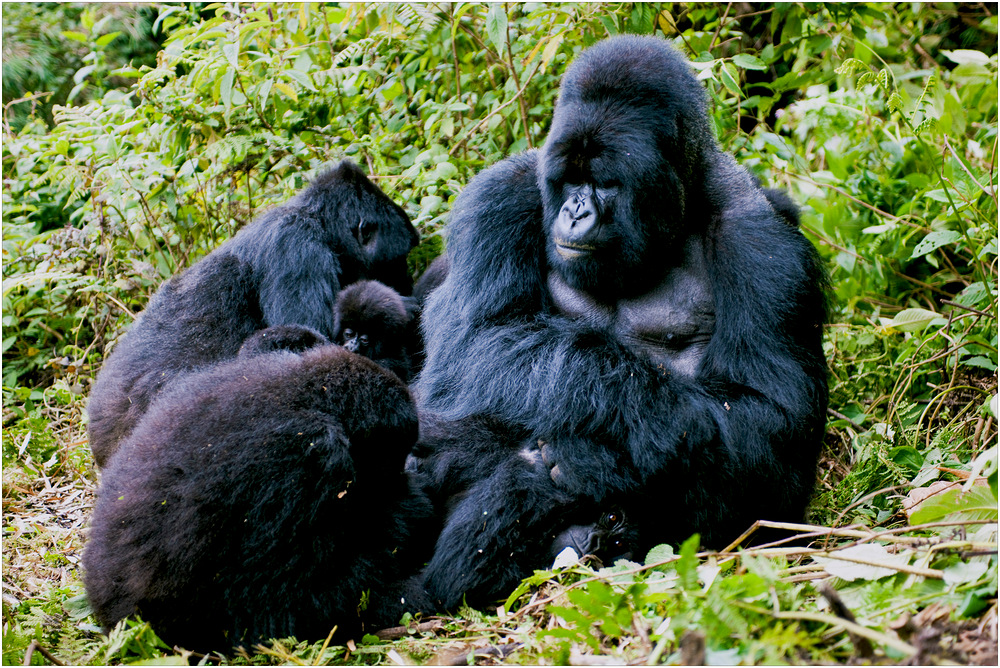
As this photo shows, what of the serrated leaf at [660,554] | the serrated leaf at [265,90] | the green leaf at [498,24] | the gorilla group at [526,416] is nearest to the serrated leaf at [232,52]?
the serrated leaf at [265,90]

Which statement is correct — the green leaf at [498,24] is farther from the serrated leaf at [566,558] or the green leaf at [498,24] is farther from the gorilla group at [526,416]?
the serrated leaf at [566,558]

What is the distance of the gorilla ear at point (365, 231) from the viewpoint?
4312mm

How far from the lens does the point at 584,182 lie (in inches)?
117

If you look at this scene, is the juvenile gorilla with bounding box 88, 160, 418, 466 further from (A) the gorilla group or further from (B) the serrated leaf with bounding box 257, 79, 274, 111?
(B) the serrated leaf with bounding box 257, 79, 274, 111

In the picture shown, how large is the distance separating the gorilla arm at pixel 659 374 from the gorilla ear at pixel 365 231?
3.95ft

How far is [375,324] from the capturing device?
396 centimetres

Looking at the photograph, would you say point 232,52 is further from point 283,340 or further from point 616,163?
point 616,163

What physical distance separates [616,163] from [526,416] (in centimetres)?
88

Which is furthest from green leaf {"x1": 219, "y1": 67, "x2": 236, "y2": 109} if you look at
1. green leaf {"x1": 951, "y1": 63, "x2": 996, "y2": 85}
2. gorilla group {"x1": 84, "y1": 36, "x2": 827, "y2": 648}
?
green leaf {"x1": 951, "y1": 63, "x2": 996, "y2": 85}

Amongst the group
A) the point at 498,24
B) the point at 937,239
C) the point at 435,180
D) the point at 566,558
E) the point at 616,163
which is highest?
the point at 498,24

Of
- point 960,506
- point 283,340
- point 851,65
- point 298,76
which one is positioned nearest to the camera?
point 960,506

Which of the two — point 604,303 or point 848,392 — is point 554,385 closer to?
point 604,303

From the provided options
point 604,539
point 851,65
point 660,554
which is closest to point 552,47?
point 851,65

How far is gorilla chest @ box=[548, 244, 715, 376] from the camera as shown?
124 inches
